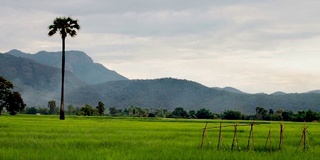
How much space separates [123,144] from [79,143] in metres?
2.02

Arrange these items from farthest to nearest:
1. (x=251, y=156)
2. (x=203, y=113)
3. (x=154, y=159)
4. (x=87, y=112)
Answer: (x=203, y=113) < (x=87, y=112) < (x=251, y=156) < (x=154, y=159)

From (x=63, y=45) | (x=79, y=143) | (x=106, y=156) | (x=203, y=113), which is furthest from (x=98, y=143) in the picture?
(x=203, y=113)

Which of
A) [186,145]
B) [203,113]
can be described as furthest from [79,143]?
[203,113]

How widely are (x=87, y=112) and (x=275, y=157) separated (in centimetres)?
10223

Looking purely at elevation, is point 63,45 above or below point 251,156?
above

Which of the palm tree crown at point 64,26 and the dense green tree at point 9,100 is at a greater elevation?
the palm tree crown at point 64,26

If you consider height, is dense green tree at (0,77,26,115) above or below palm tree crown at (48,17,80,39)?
below

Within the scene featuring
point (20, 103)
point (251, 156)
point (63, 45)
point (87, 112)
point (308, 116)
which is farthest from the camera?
point (87, 112)

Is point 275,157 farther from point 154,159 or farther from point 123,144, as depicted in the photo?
point 123,144

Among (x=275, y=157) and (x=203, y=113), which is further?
(x=203, y=113)

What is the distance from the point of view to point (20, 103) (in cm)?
7819

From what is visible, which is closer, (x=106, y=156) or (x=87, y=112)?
(x=106, y=156)

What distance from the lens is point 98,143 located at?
769 inches

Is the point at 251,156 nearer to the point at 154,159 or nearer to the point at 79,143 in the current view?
the point at 154,159
